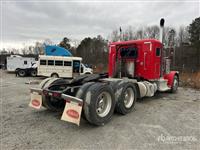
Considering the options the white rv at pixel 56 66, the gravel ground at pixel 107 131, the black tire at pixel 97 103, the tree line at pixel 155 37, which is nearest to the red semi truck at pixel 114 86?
the black tire at pixel 97 103

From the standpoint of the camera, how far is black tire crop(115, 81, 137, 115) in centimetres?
511

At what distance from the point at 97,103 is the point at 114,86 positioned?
1.11 m

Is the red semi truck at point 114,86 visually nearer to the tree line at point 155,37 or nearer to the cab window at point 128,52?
the cab window at point 128,52

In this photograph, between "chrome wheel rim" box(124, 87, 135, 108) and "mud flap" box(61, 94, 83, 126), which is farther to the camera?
"chrome wheel rim" box(124, 87, 135, 108)

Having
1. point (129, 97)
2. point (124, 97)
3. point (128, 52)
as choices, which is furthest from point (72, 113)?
point (128, 52)

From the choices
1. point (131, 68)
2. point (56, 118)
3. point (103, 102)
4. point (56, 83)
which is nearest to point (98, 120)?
point (103, 102)

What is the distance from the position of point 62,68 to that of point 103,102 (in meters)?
12.3

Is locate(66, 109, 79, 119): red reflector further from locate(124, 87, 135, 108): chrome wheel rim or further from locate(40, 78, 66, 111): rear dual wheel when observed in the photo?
locate(124, 87, 135, 108): chrome wheel rim

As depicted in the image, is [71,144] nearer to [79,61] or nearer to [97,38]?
[79,61]

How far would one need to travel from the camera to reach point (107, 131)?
4.05m

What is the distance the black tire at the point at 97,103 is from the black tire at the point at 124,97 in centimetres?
42

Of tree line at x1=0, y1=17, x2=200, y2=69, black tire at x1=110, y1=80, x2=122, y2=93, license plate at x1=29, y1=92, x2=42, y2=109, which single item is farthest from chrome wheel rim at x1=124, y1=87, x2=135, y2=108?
tree line at x1=0, y1=17, x2=200, y2=69

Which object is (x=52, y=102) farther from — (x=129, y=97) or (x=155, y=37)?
(x=155, y=37)

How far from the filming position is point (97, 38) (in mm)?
51438
